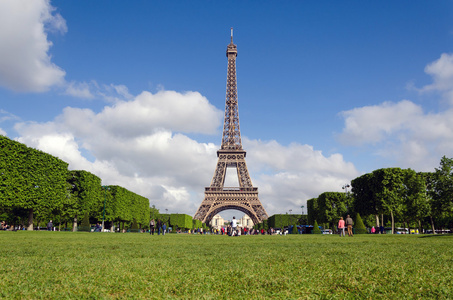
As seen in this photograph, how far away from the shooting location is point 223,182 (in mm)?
69750

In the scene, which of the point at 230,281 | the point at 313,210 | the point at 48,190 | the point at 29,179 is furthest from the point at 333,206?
the point at 230,281

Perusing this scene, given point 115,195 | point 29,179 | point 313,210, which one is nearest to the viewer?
point 29,179

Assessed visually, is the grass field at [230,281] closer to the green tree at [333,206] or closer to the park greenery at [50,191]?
the park greenery at [50,191]

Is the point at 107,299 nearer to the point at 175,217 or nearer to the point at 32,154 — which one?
the point at 32,154

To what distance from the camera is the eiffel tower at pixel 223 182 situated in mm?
66062

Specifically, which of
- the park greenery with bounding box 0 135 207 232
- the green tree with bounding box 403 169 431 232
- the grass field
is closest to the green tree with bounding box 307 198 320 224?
the green tree with bounding box 403 169 431 232

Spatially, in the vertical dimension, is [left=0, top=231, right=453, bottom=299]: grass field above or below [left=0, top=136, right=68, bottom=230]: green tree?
below

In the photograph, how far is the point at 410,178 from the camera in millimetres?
46125

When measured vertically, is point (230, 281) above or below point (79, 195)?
below

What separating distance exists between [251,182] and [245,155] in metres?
7.58

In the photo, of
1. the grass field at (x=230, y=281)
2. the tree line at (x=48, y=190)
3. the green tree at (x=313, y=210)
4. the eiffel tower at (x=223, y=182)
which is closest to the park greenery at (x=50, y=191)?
the tree line at (x=48, y=190)

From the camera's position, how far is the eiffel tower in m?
66.1

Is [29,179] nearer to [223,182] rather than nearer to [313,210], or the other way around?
[223,182]

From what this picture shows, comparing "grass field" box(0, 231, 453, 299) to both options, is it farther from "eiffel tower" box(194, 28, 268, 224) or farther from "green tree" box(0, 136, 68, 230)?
"eiffel tower" box(194, 28, 268, 224)
